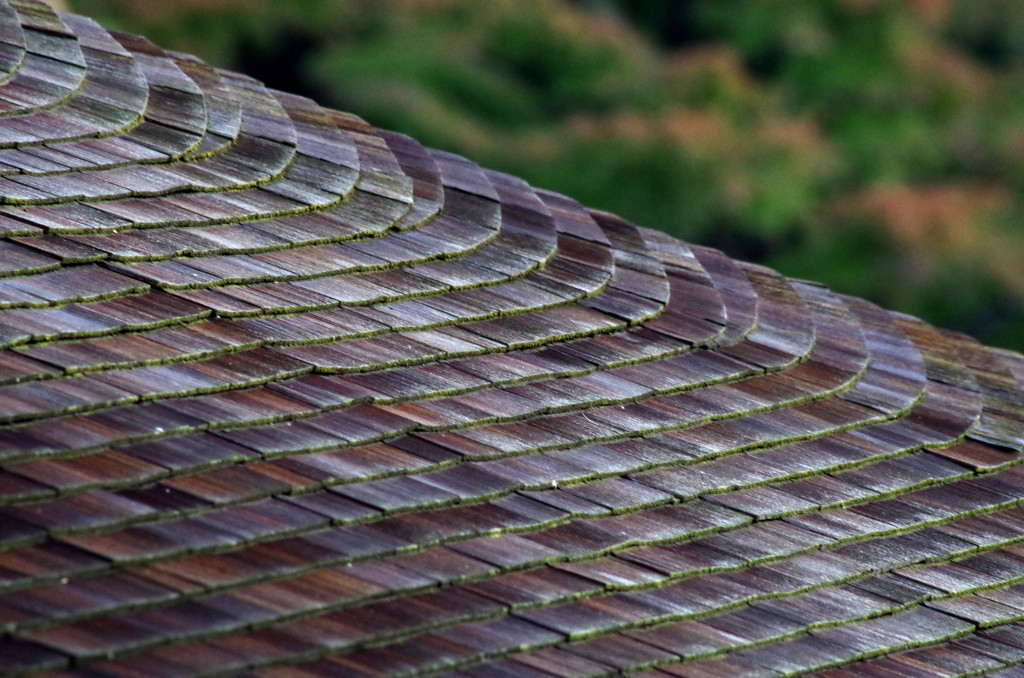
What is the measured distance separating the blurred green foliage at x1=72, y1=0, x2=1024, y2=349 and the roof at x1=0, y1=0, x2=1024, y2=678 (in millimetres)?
8180

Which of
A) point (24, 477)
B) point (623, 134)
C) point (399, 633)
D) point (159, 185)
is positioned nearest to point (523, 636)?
point (399, 633)

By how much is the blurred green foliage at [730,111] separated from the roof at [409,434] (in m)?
8.18

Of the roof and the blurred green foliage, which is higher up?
the blurred green foliage

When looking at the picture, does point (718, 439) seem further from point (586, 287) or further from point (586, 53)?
point (586, 53)

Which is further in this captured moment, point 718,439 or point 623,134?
point 623,134

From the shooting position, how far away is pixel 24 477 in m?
2.37

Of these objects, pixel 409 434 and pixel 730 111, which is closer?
pixel 409 434

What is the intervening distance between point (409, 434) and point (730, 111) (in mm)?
10645

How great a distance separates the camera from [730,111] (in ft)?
42.9

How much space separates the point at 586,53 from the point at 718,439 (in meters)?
10.9

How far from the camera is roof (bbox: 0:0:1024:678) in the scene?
2398 mm

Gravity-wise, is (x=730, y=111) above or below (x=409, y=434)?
above

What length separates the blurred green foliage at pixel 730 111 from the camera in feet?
40.5

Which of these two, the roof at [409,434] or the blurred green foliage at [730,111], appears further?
the blurred green foliage at [730,111]
